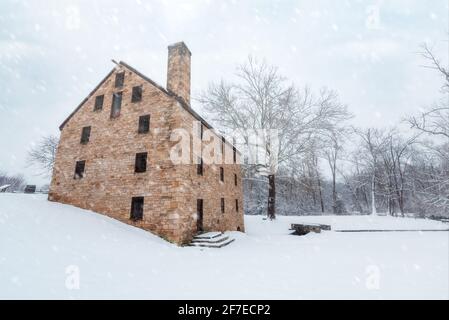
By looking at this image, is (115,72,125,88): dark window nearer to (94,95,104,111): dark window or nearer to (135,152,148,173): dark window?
(94,95,104,111): dark window

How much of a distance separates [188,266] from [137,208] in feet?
17.5

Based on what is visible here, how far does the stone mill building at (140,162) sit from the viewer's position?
441 inches

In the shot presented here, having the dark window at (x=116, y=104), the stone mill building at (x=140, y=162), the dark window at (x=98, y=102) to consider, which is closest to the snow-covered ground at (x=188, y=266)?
the stone mill building at (x=140, y=162)

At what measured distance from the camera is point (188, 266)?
23.9ft

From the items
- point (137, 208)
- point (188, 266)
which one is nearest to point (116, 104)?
point (137, 208)

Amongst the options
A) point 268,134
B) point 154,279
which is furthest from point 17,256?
point 268,134

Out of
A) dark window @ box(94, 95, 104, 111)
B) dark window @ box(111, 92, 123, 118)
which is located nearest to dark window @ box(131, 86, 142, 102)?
dark window @ box(111, 92, 123, 118)

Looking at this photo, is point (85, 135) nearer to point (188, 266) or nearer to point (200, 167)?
point (200, 167)

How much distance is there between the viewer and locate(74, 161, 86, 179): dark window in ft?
44.8

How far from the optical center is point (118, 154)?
41.8 ft

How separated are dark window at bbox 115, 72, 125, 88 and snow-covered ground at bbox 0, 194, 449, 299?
24.9 feet

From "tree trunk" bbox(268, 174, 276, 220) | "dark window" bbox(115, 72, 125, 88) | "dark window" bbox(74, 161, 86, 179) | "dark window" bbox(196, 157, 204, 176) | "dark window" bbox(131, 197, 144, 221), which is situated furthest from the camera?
"tree trunk" bbox(268, 174, 276, 220)
